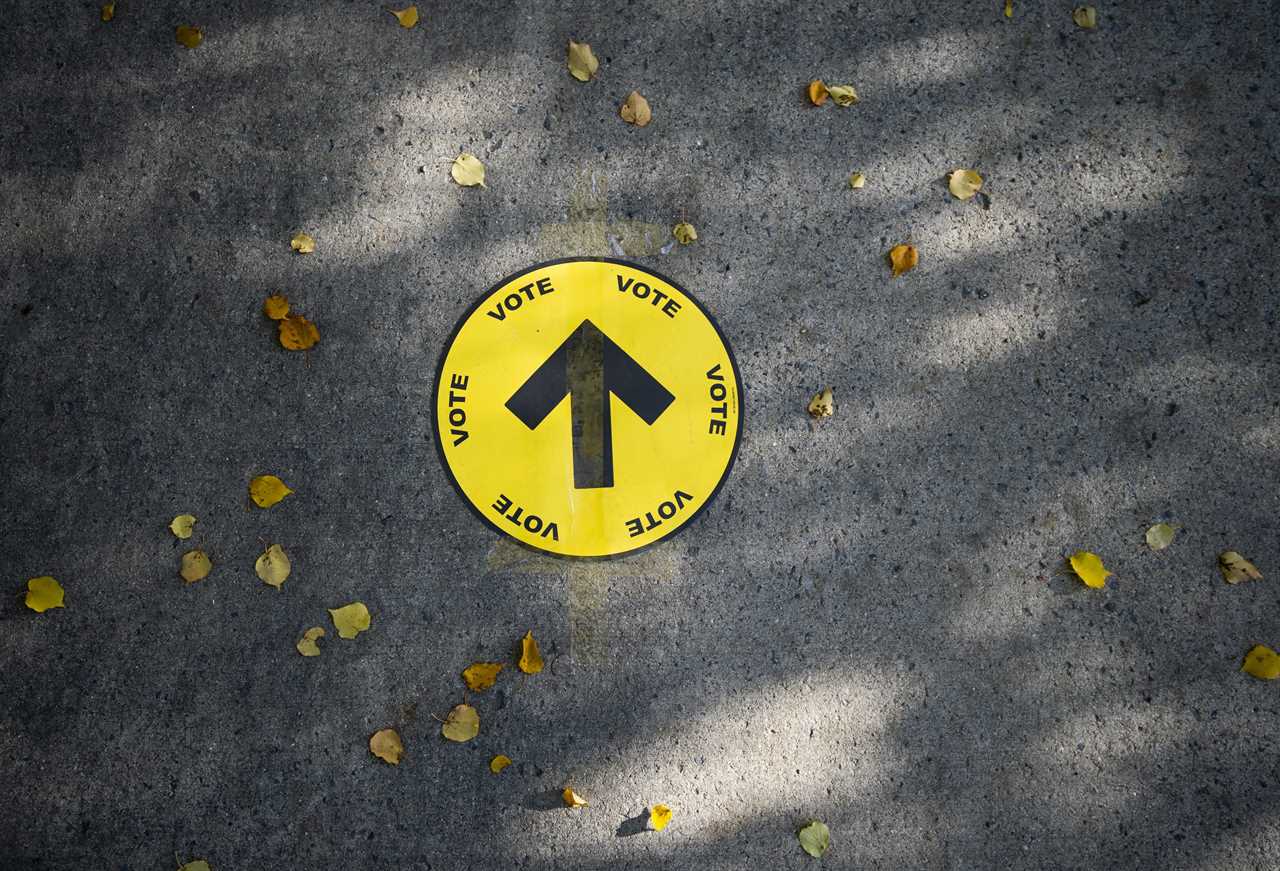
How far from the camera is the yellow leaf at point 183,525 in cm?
263

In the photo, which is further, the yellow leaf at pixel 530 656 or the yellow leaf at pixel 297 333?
the yellow leaf at pixel 297 333

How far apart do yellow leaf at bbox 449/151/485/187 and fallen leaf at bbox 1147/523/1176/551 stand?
2.45 meters

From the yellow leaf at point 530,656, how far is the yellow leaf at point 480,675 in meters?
0.08

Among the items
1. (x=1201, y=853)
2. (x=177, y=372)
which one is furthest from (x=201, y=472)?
(x=1201, y=853)

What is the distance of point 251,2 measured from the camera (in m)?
2.86

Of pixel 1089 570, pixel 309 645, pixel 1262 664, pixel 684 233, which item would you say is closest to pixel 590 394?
pixel 684 233

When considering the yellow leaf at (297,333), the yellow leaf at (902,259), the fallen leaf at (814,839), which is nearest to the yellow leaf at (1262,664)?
the fallen leaf at (814,839)

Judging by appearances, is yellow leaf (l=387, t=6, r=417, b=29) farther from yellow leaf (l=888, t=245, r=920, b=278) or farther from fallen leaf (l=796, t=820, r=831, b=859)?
fallen leaf (l=796, t=820, r=831, b=859)

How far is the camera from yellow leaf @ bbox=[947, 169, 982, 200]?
2861mm

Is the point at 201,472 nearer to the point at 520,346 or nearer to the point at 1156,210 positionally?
the point at 520,346

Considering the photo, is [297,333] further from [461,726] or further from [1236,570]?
[1236,570]

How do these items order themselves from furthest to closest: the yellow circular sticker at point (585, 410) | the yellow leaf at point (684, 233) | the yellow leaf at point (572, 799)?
the yellow leaf at point (684, 233) → the yellow circular sticker at point (585, 410) → the yellow leaf at point (572, 799)

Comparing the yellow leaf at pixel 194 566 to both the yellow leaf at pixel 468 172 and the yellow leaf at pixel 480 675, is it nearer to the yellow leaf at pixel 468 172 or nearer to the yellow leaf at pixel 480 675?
A: the yellow leaf at pixel 480 675

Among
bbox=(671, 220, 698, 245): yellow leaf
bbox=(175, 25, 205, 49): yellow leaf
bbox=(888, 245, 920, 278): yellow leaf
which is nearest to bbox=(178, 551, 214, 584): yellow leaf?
bbox=(175, 25, 205, 49): yellow leaf
